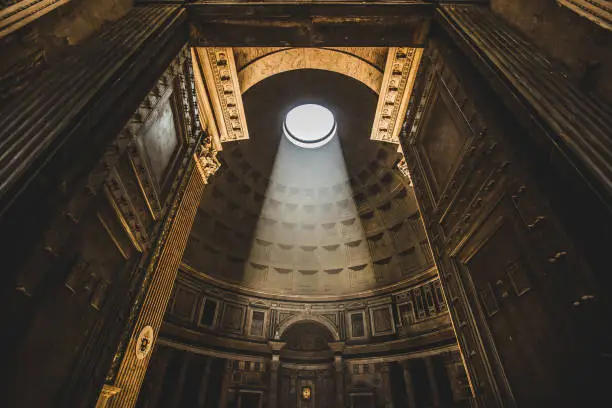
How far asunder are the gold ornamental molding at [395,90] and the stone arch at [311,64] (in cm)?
73

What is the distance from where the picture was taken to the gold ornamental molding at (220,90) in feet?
21.0

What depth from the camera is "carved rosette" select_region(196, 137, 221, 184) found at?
6938mm

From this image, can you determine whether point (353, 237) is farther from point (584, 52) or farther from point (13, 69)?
point (13, 69)

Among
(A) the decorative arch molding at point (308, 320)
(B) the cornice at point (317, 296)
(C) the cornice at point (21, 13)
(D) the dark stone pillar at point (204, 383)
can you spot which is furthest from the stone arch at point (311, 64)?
(A) the decorative arch molding at point (308, 320)

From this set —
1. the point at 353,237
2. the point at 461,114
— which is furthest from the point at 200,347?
the point at 461,114

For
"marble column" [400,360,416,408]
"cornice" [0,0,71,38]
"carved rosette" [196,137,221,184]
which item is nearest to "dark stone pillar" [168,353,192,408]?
"carved rosette" [196,137,221,184]

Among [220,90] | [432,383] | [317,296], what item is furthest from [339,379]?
[220,90]

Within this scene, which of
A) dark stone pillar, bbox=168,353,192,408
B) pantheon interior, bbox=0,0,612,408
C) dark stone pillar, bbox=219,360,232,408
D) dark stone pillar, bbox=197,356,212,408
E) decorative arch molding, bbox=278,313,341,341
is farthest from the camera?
decorative arch molding, bbox=278,313,341,341

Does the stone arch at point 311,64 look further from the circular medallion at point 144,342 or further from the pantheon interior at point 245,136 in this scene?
the circular medallion at point 144,342

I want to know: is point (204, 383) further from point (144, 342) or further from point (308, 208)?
point (308, 208)

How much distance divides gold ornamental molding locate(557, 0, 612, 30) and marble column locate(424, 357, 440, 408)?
13.5 m

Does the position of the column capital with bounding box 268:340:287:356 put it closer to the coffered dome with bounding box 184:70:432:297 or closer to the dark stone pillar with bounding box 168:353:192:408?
the coffered dome with bounding box 184:70:432:297

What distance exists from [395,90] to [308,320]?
13697mm

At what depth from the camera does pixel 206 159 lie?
7.09m
